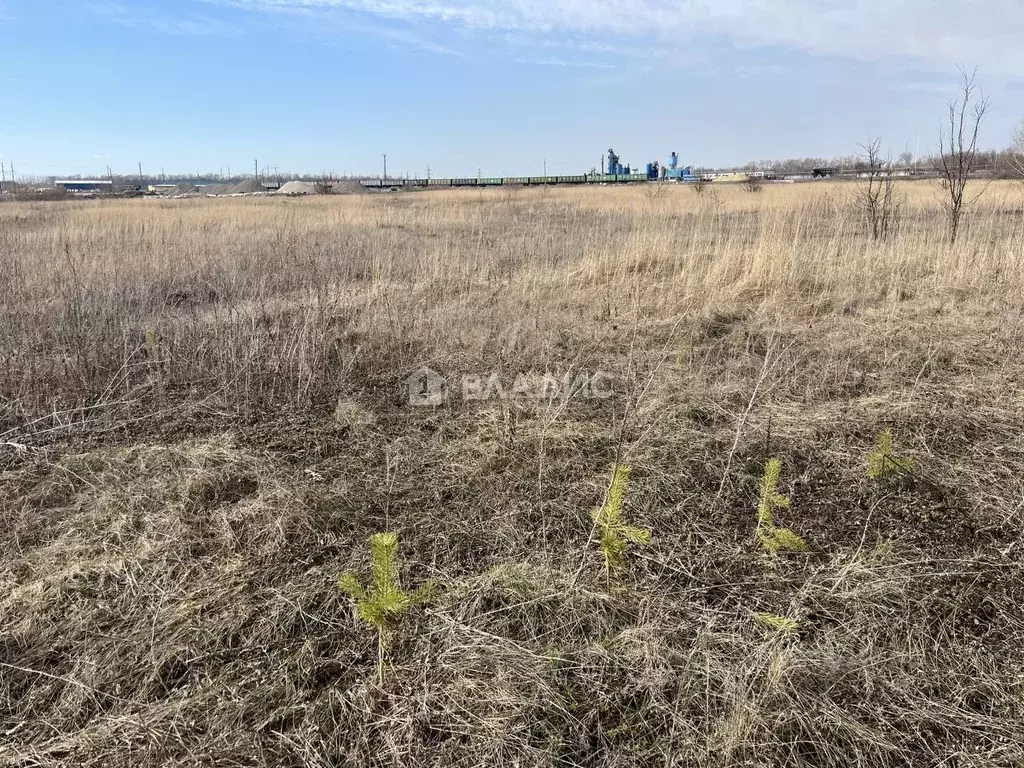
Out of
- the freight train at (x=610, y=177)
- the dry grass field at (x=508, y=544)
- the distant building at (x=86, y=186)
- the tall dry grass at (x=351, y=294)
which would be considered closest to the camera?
the dry grass field at (x=508, y=544)

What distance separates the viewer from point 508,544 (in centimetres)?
255

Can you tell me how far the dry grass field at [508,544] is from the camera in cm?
174

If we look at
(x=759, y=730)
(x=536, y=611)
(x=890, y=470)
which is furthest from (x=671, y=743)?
(x=890, y=470)

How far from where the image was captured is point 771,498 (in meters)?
2.43

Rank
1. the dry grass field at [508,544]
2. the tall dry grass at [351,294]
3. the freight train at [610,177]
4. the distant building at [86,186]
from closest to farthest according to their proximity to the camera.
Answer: the dry grass field at [508,544] < the tall dry grass at [351,294] < the freight train at [610,177] < the distant building at [86,186]

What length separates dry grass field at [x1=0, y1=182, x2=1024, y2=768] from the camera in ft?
5.69

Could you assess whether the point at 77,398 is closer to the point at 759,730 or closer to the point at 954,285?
the point at 759,730

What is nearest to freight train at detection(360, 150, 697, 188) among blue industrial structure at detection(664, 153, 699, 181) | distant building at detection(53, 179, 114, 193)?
blue industrial structure at detection(664, 153, 699, 181)

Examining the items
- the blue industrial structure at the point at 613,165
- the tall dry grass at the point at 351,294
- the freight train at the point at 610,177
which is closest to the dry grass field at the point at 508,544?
the tall dry grass at the point at 351,294

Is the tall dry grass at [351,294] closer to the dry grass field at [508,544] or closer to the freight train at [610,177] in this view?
the dry grass field at [508,544]

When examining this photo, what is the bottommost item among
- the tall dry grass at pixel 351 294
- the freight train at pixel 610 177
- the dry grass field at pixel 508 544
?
the dry grass field at pixel 508 544

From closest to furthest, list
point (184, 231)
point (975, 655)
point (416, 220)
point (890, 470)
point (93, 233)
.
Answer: point (975, 655), point (890, 470), point (93, 233), point (184, 231), point (416, 220)

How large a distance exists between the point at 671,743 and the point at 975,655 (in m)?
1.10

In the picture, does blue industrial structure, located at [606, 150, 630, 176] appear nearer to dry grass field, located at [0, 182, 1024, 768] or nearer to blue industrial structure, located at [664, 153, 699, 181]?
blue industrial structure, located at [664, 153, 699, 181]
